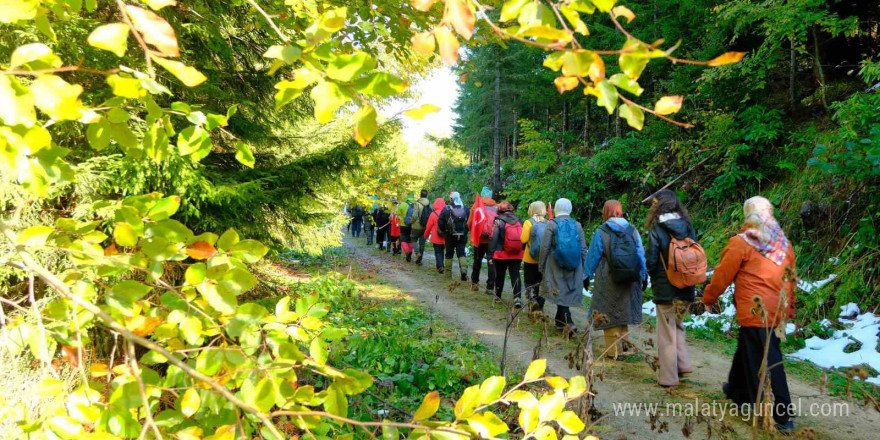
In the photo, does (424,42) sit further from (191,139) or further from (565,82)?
(191,139)

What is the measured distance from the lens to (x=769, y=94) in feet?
35.6

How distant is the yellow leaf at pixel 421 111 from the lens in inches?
40.2

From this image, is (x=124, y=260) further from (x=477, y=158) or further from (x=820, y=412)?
(x=477, y=158)

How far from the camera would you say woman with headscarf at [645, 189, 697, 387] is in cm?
477

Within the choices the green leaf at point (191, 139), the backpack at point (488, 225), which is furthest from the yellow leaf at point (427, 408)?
the backpack at point (488, 225)

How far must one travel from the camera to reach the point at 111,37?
1.00m

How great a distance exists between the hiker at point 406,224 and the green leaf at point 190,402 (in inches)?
474

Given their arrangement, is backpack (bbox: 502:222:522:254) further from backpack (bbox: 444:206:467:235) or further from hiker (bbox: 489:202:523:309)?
backpack (bbox: 444:206:467:235)

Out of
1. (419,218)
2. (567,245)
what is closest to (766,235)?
(567,245)

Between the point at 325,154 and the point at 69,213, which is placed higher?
the point at 325,154

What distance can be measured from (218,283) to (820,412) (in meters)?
5.18

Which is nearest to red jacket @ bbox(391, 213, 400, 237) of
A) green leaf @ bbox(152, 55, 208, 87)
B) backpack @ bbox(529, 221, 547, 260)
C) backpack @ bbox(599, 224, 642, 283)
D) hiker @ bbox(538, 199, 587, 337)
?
backpack @ bbox(529, 221, 547, 260)

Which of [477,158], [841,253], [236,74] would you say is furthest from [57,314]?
[477,158]

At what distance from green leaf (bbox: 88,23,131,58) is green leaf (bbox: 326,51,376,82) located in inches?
17.0
